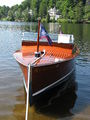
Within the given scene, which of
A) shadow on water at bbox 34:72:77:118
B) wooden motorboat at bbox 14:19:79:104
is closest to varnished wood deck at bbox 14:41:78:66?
wooden motorboat at bbox 14:19:79:104

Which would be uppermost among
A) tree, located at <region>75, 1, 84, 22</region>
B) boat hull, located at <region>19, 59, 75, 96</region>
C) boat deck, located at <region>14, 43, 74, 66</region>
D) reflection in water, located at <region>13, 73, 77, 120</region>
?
tree, located at <region>75, 1, 84, 22</region>

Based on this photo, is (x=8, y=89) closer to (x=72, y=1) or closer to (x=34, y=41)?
(x=34, y=41)

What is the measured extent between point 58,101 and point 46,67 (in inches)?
77.5

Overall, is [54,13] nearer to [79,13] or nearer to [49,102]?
[79,13]

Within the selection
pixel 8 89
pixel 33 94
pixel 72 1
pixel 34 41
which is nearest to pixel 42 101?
pixel 33 94

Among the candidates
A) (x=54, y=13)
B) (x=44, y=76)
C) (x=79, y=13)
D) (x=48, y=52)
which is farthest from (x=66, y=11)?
(x=44, y=76)

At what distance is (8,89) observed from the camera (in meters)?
11.9

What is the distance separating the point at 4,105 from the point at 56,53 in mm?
3836

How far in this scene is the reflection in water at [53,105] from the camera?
9.43 m

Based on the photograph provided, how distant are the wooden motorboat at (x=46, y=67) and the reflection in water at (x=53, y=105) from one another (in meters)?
0.60

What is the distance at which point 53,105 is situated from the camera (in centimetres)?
1025

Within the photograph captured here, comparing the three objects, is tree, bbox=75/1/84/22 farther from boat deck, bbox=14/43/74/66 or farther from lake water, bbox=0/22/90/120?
boat deck, bbox=14/43/74/66

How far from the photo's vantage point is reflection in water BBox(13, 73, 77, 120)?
30.9ft

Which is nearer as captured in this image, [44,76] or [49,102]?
[44,76]
